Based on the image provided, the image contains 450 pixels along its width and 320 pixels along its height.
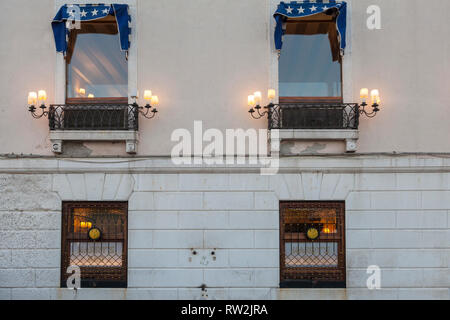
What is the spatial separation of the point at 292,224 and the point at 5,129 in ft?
21.3

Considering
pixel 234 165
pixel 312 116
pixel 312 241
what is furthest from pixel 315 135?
pixel 312 241

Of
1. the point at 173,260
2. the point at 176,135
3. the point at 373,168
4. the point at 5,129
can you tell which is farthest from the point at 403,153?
the point at 5,129

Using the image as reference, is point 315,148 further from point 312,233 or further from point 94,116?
point 94,116

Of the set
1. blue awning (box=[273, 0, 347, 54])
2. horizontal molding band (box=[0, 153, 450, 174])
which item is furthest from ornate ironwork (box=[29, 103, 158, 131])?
blue awning (box=[273, 0, 347, 54])

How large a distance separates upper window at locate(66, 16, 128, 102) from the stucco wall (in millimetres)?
421

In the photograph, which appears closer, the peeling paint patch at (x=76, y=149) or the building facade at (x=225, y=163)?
the building facade at (x=225, y=163)

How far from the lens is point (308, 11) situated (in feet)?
21.6

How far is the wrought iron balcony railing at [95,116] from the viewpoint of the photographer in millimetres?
6707

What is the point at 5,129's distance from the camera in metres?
6.84

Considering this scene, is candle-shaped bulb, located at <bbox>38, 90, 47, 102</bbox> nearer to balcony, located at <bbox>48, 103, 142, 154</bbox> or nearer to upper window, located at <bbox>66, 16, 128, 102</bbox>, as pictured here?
balcony, located at <bbox>48, 103, 142, 154</bbox>

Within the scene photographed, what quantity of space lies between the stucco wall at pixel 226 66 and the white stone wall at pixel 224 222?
0.59 m

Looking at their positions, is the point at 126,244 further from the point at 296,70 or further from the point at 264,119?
the point at 296,70

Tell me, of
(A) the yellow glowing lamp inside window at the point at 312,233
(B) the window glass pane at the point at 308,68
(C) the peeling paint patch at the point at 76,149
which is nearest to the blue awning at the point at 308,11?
(B) the window glass pane at the point at 308,68

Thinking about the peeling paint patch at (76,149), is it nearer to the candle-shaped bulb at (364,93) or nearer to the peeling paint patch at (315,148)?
the peeling paint patch at (315,148)
